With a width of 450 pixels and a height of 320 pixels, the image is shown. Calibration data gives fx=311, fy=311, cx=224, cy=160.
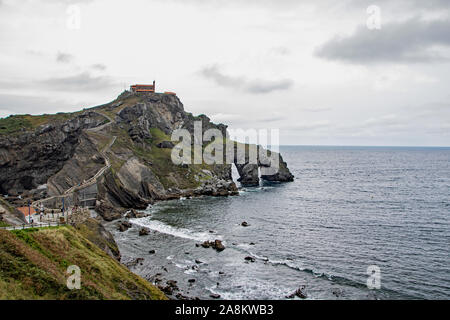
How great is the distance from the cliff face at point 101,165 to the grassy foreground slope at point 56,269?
4322 cm

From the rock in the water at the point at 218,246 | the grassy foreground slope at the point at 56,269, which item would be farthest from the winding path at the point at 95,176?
the rock in the water at the point at 218,246

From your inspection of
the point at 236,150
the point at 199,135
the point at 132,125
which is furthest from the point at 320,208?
the point at 199,135

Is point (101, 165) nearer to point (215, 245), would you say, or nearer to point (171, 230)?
point (171, 230)

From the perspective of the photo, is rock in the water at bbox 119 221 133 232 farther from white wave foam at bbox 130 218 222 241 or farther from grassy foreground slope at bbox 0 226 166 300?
grassy foreground slope at bbox 0 226 166 300

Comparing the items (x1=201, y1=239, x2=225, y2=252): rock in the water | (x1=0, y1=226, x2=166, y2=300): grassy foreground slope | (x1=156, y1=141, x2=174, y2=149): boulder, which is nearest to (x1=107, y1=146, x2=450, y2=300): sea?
(x1=201, y1=239, x2=225, y2=252): rock in the water

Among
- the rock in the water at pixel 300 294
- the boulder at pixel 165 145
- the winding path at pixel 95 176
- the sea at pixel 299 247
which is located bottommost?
the rock in the water at pixel 300 294

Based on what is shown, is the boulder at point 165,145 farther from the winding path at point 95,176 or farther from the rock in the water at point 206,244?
the rock in the water at point 206,244

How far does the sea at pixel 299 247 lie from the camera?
43312 millimetres

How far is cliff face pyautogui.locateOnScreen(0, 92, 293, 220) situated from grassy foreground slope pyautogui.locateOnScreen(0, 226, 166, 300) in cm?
4322

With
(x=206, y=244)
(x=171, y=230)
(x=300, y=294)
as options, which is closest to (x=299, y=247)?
(x=206, y=244)

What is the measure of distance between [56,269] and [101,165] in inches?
2745

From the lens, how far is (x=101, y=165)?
310 feet

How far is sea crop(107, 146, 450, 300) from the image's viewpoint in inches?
1705
